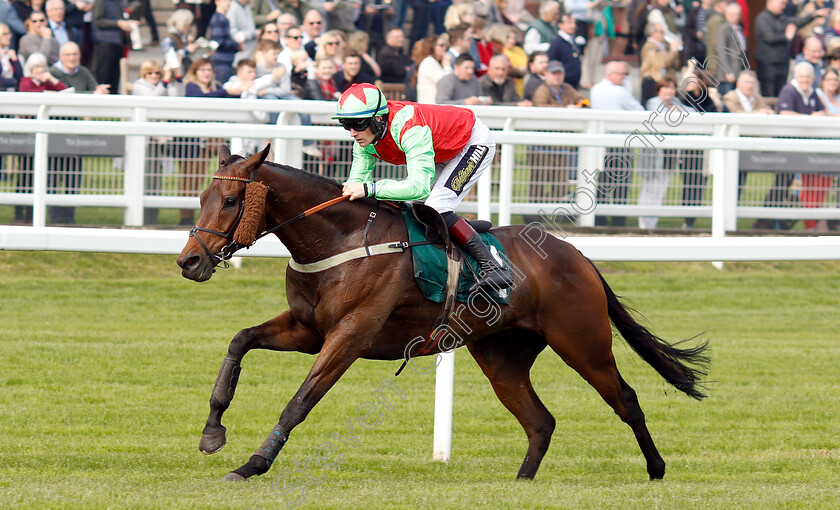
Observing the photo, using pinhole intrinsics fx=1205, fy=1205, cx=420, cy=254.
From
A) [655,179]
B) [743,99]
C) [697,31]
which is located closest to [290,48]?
[655,179]

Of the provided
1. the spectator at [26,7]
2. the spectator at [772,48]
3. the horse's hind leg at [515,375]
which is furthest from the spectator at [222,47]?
the horse's hind leg at [515,375]

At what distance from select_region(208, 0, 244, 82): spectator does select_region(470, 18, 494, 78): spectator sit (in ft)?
8.17

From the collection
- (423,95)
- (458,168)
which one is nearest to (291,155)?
(423,95)

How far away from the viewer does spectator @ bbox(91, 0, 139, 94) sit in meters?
12.0

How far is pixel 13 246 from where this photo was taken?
19.3 ft

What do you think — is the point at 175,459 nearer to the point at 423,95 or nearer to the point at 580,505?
the point at 580,505

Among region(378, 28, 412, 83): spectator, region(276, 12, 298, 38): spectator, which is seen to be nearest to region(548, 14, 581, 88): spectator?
region(378, 28, 412, 83): spectator

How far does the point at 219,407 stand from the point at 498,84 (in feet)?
22.8

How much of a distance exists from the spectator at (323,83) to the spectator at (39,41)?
8.62ft

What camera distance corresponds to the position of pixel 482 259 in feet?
16.7

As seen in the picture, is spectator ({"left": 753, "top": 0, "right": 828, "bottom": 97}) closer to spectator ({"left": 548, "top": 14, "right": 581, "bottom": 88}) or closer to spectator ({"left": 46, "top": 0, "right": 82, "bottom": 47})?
spectator ({"left": 548, "top": 14, "right": 581, "bottom": 88})

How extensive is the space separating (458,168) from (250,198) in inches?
41.6

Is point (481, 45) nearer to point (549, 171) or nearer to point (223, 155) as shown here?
point (549, 171)

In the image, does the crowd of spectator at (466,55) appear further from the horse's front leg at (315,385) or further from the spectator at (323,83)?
the horse's front leg at (315,385)
